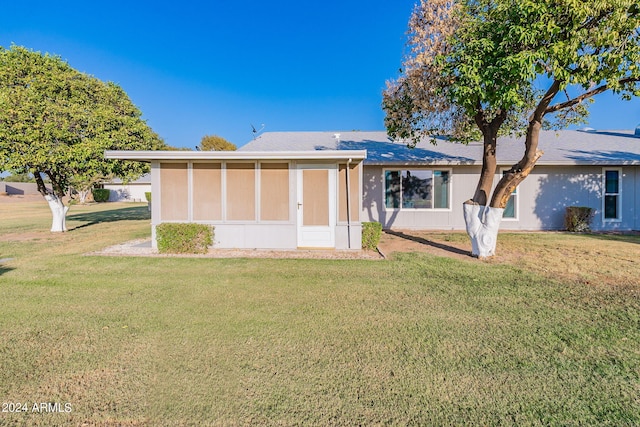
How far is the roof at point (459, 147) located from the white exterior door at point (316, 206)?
12.3 ft

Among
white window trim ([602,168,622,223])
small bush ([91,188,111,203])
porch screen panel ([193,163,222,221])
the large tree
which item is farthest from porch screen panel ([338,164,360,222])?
small bush ([91,188,111,203])

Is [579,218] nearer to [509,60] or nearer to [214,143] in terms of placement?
[509,60]

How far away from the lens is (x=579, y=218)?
10953 mm

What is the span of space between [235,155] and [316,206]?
2.37m

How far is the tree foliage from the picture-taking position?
9.25 meters

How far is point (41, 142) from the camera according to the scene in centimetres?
938

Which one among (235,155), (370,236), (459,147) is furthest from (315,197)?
(459,147)

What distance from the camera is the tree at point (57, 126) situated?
9.25 m

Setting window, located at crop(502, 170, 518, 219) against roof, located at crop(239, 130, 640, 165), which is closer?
roof, located at crop(239, 130, 640, 165)

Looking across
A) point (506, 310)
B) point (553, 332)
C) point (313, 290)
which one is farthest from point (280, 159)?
point (553, 332)

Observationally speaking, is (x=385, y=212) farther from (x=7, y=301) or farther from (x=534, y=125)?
(x=7, y=301)

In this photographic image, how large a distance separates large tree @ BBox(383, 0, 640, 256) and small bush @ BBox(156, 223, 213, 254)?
6359 millimetres

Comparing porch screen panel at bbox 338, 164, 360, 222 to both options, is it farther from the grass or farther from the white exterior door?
the grass

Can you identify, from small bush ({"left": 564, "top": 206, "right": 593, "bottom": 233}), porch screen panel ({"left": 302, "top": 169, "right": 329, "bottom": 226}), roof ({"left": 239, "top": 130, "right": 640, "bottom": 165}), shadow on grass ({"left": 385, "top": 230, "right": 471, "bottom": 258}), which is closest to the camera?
shadow on grass ({"left": 385, "top": 230, "right": 471, "bottom": 258})
